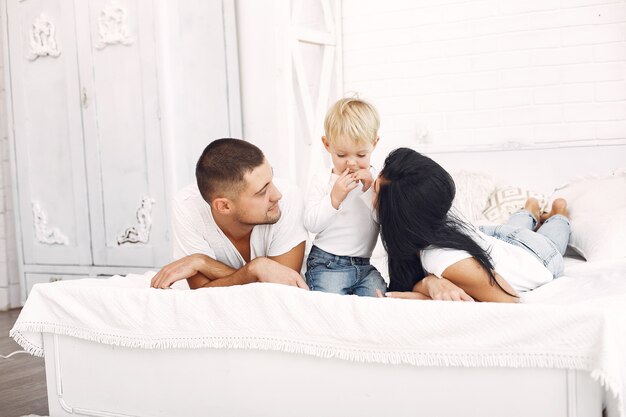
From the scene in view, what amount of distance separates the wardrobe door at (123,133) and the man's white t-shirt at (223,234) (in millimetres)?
1500

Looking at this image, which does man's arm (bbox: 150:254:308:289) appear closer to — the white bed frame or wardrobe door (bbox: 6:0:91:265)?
the white bed frame

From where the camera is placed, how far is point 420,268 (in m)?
2.12

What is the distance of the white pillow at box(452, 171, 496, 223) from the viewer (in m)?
3.40

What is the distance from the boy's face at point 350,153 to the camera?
7.68 ft

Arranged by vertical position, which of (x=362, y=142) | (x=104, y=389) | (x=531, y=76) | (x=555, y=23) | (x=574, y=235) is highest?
(x=555, y=23)

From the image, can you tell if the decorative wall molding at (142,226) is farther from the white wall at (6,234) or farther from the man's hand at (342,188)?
the man's hand at (342,188)

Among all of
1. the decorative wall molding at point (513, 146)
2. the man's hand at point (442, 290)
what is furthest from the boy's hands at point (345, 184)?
the decorative wall molding at point (513, 146)

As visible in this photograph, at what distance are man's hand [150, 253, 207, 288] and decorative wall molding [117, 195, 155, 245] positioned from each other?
1.72 m

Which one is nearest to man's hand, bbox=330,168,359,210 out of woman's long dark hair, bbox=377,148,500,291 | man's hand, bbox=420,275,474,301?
woman's long dark hair, bbox=377,148,500,291

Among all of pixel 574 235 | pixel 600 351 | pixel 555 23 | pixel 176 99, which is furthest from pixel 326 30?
pixel 600 351

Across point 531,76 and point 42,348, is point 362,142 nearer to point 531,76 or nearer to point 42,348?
point 42,348

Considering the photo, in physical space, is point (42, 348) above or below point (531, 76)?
below

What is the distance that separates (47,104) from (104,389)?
104 inches

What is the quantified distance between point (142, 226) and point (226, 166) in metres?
1.88
